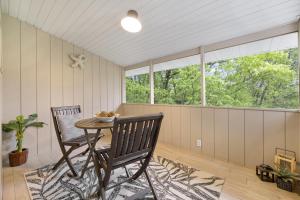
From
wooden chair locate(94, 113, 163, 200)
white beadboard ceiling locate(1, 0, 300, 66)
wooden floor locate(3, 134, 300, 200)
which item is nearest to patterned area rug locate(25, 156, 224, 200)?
wooden floor locate(3, 134, 300, 200)

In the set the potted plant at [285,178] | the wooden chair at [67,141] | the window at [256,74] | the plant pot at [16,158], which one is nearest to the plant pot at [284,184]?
the potted plant at [285,178]

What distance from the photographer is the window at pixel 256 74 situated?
2318 mm

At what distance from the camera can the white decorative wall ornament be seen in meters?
3.95

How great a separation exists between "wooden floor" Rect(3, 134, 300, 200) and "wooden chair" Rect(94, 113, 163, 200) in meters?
0.91

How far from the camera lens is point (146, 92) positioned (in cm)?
459

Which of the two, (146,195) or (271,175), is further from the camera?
(271,175)

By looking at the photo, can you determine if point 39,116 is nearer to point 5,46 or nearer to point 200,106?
point 5,46

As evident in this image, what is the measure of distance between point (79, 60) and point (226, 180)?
12.0ft

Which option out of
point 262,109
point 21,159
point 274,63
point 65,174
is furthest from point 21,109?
point 274,63

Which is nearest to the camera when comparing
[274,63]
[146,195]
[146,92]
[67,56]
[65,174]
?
[146,195]

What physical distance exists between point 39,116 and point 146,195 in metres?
2.84

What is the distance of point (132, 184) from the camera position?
6.82 ft

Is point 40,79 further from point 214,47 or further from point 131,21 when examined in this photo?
point 214,47

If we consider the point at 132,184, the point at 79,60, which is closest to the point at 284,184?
the point at 132,184
